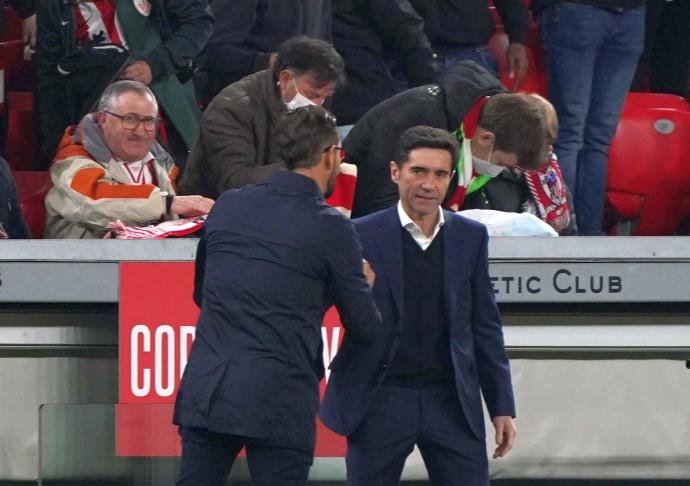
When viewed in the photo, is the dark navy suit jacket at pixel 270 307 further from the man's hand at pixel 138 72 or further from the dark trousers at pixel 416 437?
the man's hand at pixel 138 72

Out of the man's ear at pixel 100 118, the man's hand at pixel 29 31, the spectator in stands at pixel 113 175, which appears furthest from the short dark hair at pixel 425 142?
the man's hand at pixel 29 31

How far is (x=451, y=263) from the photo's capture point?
4445 millimetres

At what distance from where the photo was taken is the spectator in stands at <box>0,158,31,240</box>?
17.9 feet

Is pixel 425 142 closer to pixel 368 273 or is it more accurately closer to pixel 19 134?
pixel 368 273

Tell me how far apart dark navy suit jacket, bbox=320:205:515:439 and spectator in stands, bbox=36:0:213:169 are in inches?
76.3

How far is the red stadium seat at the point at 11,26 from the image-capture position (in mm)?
6895

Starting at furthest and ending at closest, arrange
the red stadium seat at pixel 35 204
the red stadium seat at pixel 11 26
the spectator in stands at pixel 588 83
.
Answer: the red stadium seat at pixel 11 26 → the spectator in stands at pixel 588 83 → the red stadium seat at pixel 35 204

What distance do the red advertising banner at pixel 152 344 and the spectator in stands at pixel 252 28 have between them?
66.1 inches

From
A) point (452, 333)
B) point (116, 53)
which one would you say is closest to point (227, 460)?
point (452, 333)

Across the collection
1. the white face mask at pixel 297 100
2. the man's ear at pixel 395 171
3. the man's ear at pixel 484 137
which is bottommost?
the man's ear at pixel 484 137

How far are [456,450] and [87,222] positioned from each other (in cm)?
166

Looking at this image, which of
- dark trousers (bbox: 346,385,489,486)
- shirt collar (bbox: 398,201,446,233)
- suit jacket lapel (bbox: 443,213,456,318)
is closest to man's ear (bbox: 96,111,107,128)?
shirt collar (bbox: 398,201,446,233)

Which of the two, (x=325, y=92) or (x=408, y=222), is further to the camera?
(x=325, y=92)

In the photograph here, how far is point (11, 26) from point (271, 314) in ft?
11.1
